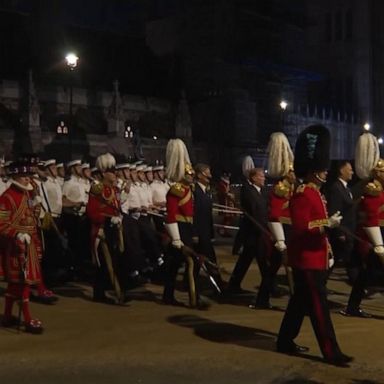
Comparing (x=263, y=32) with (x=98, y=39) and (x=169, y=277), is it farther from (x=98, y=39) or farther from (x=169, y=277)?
(x=169, y=277)

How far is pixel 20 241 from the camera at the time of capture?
7848 mm

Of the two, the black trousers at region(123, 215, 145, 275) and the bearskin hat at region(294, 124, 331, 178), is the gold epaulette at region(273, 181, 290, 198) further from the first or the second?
the black trousers at region(123, 215, 145, 275)

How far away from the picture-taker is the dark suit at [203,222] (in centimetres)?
997

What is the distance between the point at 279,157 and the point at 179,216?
1472mm

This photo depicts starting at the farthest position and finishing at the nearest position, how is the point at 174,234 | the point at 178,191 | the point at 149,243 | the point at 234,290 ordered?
the point at 149,243, the point at 234,290, the point at 178,191, the point at 174,234

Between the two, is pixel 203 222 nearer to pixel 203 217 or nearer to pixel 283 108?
pixel 203 217

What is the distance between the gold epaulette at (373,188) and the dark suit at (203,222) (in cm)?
235

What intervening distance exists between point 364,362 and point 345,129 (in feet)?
182

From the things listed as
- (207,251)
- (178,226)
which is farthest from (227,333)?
(207,251)

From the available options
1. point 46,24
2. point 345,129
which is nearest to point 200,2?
point 46,24

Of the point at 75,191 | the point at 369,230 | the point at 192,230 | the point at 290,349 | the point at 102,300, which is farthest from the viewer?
the point at 75,191

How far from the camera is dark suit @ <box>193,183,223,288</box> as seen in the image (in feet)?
32.7

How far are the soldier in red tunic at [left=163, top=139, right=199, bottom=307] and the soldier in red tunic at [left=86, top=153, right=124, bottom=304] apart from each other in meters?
0.77

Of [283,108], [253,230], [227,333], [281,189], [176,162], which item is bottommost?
[227,333]
